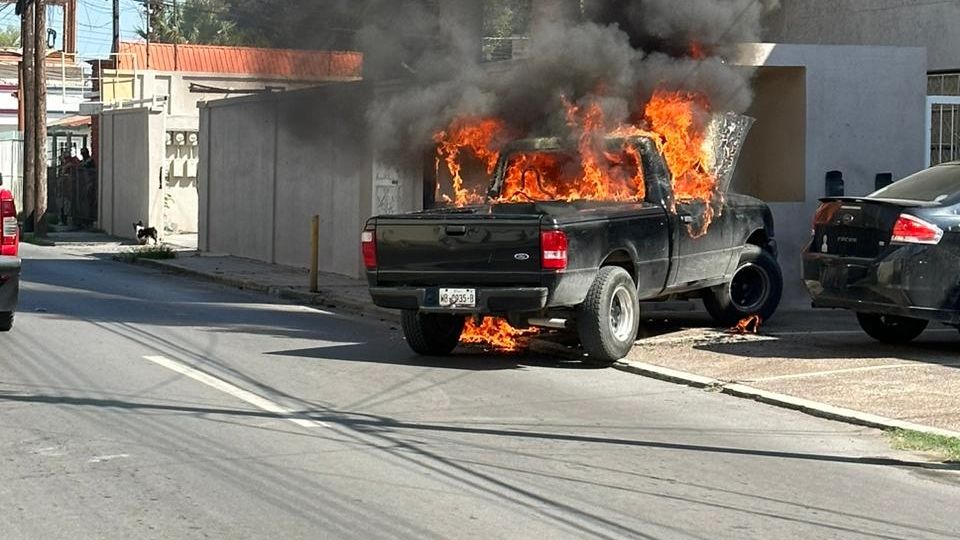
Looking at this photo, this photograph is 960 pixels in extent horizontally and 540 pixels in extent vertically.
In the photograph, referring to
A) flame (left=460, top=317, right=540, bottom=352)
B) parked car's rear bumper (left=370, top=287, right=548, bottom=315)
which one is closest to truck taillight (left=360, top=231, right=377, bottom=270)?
parked car's rear bumper (left=370, top=287, right=548, bottom=315)

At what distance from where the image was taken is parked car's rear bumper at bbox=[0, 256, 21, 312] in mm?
13531

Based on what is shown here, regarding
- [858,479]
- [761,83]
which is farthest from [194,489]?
[761,83]

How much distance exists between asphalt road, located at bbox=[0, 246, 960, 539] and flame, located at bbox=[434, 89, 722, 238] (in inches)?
68.5

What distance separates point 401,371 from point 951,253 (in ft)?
15.2

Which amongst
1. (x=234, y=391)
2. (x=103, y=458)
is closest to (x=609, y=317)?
(x=234, y=391)

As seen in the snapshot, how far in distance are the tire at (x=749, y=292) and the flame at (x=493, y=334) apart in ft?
6.84

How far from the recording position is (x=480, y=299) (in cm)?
1172

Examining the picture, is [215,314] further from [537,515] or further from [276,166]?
[537,515]

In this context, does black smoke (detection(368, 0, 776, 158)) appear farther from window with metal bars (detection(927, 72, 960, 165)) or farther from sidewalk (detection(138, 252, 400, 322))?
window with metal bars (detection(927, 72, 960, 165))

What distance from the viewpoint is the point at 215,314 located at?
16.9 meters

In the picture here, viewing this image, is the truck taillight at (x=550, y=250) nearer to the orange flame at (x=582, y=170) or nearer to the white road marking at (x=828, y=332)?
the orange flame at (x=582, y=170)

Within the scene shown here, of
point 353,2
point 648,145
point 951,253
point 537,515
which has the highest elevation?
point 353,2

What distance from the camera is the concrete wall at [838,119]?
54.6 feet

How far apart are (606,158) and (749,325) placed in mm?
2498
